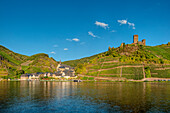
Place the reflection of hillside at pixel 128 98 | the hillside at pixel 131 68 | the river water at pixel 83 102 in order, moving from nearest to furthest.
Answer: the river water at pixel 83 102, the reflection of hillside at pixel 128 98, the hillside at pixel 131 68

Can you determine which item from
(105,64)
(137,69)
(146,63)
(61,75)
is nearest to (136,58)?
(146,63)

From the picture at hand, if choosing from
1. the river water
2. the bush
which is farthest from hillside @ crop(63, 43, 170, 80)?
the river water

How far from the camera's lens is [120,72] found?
14788 cm

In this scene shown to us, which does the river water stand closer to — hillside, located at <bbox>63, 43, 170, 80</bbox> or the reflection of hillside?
the reflection of hillside

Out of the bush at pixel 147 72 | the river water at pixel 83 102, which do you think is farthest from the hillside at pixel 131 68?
the river water at pixel 83 102

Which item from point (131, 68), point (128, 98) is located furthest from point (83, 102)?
point (131, 68)

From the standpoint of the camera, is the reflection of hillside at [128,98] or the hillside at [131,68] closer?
the reflection of hillside at [128,98]

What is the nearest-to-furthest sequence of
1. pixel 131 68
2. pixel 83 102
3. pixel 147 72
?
pixel 83 102, pixel 147 72, pixel 131 68

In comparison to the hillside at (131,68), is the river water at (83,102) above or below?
below

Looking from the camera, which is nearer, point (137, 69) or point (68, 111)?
point (68, 111)

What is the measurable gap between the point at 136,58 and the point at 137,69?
24305mm

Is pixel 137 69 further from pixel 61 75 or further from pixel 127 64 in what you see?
pixel 61 75

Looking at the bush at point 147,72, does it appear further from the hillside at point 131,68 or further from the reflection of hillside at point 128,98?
the reflection of hillside at point 128,98

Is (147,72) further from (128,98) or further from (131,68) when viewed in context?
(128,98)
